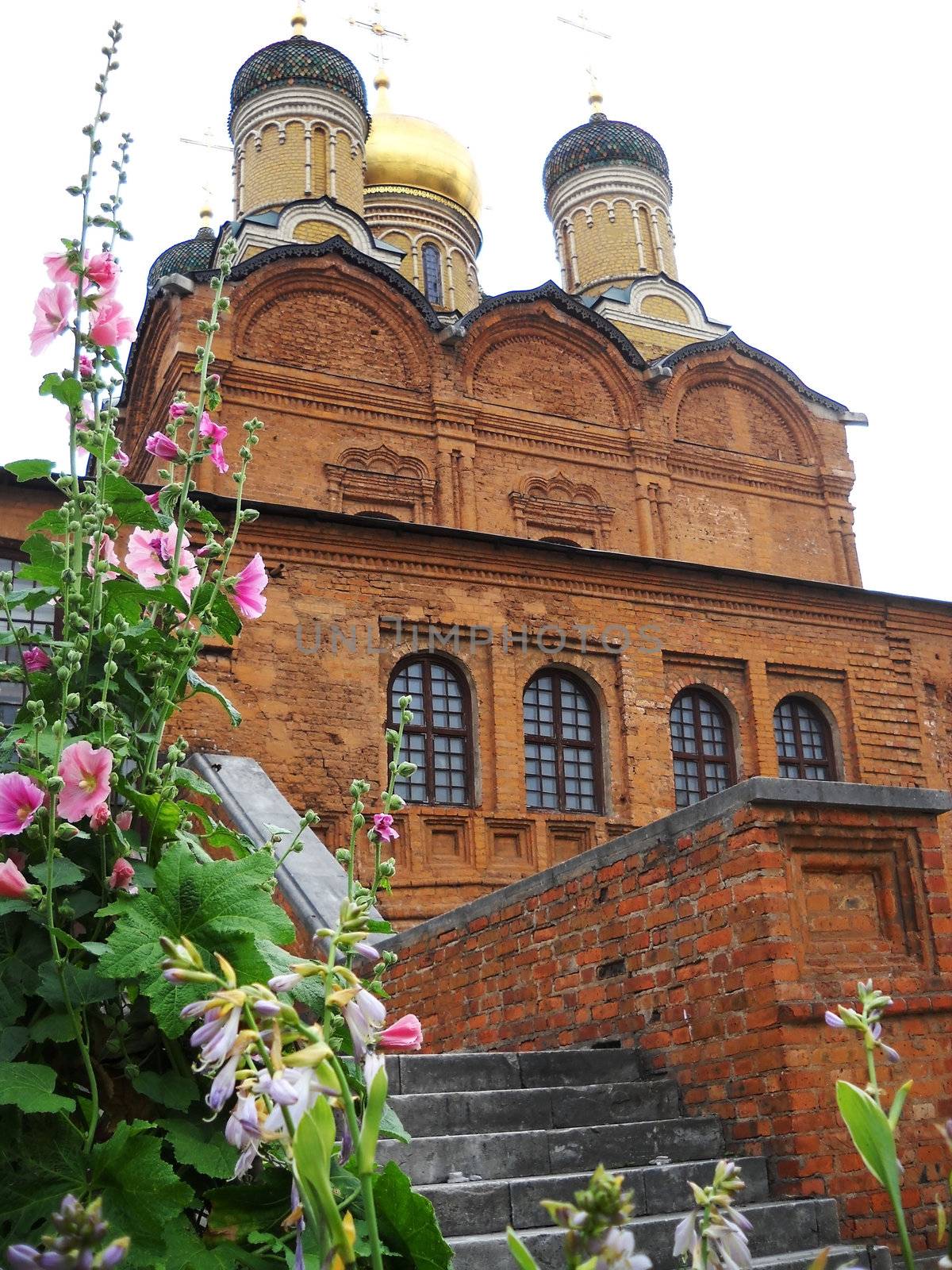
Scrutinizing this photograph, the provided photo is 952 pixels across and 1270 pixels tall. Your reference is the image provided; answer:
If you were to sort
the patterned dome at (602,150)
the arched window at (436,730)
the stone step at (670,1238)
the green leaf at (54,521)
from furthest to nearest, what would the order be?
the patterned dome at (602,150) < the arched window at (436,730) < the stone step at (670,1238) < the green leaf at (54,521)

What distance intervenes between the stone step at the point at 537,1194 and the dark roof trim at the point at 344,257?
15.9 m

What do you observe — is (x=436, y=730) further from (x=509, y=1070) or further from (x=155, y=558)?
(x=155, y=558)

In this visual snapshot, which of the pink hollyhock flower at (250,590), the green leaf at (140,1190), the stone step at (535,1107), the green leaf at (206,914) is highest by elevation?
the pink hollyhock flower at (250,590)

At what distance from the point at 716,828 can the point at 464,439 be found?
1473 centimetres

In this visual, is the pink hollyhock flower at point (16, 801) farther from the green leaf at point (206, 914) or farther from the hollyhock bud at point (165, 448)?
the hollyhock bud at point (165, 448)

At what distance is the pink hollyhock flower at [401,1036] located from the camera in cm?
193

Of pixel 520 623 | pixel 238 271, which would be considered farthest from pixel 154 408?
pixel 520 623

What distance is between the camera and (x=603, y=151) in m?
26.7

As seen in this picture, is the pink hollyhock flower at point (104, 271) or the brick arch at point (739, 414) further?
the brick arch at point (739, 414)

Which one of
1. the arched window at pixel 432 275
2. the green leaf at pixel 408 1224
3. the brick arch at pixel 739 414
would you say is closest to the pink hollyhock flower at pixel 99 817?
the green leaf at pixel 408 1224

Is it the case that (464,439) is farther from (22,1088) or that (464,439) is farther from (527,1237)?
(22,1088)

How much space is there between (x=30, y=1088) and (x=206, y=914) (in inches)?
14.7

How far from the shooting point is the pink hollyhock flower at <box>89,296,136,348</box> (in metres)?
2.52

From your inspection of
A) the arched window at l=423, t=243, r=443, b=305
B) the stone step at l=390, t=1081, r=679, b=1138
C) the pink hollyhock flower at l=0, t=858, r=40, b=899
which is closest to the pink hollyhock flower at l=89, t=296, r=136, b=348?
the pink hollyhock flower at l=0, t=858, r=40, b=899
